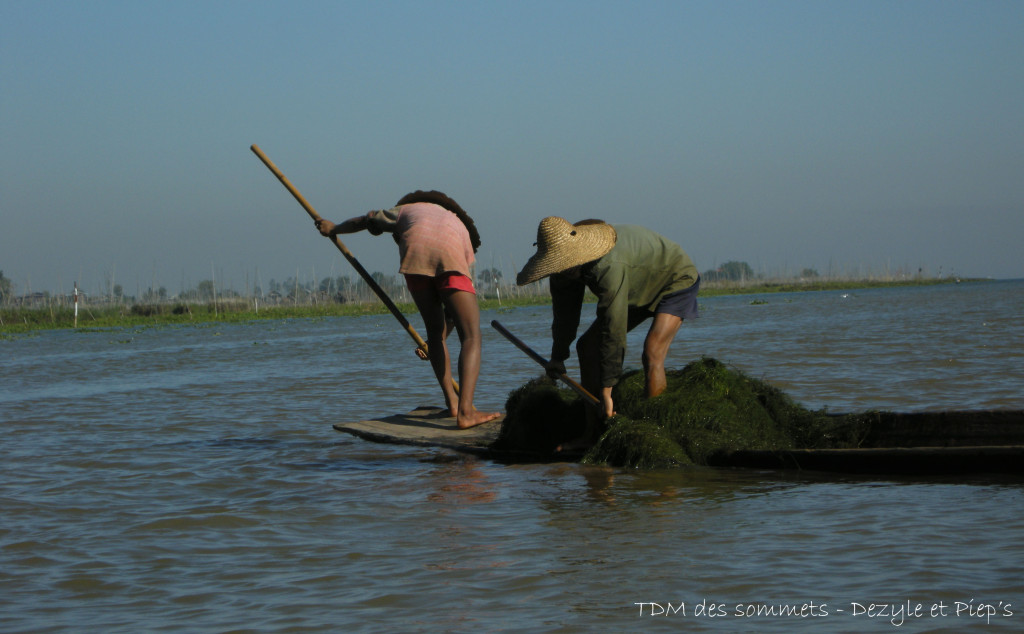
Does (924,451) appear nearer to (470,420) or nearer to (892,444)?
(892,444)

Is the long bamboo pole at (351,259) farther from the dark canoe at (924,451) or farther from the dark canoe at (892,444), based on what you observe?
the dark canoe at (924,451)

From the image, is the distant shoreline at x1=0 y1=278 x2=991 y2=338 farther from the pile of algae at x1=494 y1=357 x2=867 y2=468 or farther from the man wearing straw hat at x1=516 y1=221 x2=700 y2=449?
the man wearing straw hat at x1=516 y1=221 x2=700 y2=449

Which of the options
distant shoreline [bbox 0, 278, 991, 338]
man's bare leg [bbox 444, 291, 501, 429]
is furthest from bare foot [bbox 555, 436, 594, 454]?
distant shoreline [bbox 0, 278, 991, 338]

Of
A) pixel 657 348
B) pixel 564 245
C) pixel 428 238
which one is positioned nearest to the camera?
pixel 564 245

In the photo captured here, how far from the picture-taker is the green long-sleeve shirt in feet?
15.5

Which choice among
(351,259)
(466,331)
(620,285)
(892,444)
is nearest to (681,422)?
(620,285)

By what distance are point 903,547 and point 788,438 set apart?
78.8 inches

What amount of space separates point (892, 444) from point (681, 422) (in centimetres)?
116

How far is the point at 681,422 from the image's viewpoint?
16.6ft

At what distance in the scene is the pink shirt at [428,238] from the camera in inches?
224

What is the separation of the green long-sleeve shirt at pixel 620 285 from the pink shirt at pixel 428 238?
87 cm

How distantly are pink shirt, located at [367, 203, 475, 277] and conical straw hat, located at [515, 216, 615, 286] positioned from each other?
93 centimetres

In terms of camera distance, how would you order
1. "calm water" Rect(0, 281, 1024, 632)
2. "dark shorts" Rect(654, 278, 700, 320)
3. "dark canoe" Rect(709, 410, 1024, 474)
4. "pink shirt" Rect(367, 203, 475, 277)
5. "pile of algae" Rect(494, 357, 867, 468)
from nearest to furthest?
"calm water" Rect(0, 281, 1024, 632), "dark canoe" Rect(709, 410, 1024, 474), "pile of algae" Rect(494, 357, 867, 468), "dark shorts" Rect(654, 278, 700, 320), "pink shirt" Rect(367, 203, 475, 277)

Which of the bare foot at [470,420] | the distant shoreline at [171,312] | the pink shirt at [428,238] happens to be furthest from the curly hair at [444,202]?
the distant shoreline at [171,312]
